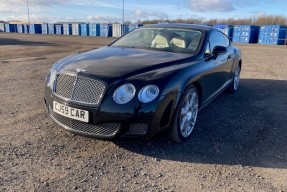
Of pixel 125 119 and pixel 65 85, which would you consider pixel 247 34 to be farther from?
pixel 125 119

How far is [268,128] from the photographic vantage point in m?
4.61

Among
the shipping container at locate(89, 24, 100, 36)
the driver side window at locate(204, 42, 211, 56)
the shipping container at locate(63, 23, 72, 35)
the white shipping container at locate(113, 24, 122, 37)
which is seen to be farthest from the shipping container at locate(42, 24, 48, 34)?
the driver side window at locate(204, 42, 211, 56)

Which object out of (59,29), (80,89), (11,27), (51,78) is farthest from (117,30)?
(80,89)

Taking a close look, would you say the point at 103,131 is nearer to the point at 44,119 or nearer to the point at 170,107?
the point at 170,107

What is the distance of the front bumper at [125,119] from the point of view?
3.22 meters

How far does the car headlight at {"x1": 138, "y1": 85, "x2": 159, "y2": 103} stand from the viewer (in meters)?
3.25

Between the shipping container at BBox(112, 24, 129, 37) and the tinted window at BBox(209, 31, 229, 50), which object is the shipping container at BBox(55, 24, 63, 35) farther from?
the tinted window at BBox(209, 31, 229, 50)

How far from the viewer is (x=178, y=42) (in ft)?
15.5

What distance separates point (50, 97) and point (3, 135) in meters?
0.90

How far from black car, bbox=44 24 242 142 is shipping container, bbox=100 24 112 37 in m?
43.8

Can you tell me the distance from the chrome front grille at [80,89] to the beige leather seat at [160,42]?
5.69ft

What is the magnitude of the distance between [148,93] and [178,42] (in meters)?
1.76

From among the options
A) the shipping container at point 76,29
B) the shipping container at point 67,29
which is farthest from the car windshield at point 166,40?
the shipping container at point 67,29

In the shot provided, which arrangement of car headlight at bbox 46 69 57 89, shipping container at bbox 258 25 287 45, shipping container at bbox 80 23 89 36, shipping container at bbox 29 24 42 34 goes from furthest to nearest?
1. shipping container at bbox 29 24 42 34
2. shipping container at bbox 80 23 89 36
3. shipping container at bbox 258 25 287 45
4. car headlight at bbox 46 69 57 89
